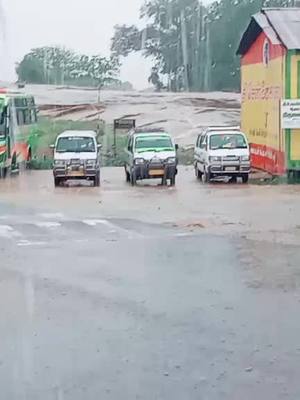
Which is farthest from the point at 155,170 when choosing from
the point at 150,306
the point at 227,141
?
the point at 150,306

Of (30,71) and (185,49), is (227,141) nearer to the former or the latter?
(185,49)

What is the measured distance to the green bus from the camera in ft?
119

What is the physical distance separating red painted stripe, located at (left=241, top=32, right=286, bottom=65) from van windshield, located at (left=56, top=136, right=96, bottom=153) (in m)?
6.98

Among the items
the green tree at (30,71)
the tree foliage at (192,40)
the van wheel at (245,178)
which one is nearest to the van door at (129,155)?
the van wheel at (245,178)

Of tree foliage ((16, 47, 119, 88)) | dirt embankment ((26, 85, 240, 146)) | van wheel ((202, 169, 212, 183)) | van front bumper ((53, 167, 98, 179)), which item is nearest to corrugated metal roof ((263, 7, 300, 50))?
van wheel ((202, 169, 212, 183))

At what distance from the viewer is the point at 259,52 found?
120 feet

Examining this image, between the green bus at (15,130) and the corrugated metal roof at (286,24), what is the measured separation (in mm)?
10457

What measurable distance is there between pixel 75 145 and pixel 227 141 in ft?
16.5

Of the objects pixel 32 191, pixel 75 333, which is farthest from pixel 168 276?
pixel 32 191

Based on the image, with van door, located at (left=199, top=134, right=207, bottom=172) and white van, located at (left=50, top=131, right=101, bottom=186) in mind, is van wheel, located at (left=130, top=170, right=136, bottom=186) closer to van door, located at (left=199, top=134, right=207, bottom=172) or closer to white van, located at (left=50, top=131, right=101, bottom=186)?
white van, located at (left=50, top=131, right=101, bottom=186)

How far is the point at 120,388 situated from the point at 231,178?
25149mm

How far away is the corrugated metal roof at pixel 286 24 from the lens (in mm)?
31750

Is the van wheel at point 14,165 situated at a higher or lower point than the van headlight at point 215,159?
lower

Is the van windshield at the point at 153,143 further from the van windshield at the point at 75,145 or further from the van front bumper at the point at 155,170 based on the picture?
the van windshield at the point at 75,145
